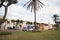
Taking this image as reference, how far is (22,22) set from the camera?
106 metres

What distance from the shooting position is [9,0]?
90.4 ft

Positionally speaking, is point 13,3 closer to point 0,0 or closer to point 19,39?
point 0,0

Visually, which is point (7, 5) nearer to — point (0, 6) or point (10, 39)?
point (0, 6)

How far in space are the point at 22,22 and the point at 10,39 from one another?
3398 inches

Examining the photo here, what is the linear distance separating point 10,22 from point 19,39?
7345 cm

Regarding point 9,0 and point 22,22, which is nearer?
point 9,0

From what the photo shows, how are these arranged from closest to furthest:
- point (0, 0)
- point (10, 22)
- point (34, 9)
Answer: point (0, 0) < point (34, 9) < point (10, 22)

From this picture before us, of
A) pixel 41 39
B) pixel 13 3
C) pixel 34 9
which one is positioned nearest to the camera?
pixel 41 39

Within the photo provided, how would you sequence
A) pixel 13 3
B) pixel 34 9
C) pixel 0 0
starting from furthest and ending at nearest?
1. pixel 34 9
2. pixel 13 3
3. pixel 0 0

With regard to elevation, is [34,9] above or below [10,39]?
above

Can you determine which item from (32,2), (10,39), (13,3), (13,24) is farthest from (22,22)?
(10,39)

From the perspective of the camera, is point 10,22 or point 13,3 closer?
point 13,3

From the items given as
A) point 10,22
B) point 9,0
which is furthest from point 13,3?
point 10,22

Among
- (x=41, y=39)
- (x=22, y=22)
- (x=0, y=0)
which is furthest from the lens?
(x=22, y=22)
